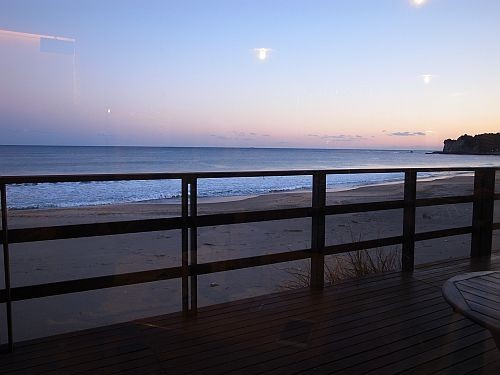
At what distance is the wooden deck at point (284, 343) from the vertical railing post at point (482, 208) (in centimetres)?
181

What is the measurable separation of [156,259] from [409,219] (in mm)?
3463

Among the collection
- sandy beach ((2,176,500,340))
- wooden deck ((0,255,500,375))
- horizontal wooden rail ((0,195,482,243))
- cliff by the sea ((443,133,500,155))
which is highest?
cliff by the sea ((443,133,500,155))

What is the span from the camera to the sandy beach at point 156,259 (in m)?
3.93

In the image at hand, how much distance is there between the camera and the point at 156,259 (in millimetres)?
6090

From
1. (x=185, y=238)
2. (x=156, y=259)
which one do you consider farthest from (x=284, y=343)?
(x=156, y=259)

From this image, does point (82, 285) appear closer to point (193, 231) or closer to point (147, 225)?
point (147, 225)

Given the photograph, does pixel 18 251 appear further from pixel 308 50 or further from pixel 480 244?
pixel 308 50

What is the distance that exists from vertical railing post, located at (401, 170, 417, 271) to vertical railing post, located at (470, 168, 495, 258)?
1.03 m

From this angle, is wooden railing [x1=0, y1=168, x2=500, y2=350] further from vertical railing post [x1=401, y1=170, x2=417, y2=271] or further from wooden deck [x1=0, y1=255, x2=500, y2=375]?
wooden deck [x1=0, y1=255, x2=500, y2=375]

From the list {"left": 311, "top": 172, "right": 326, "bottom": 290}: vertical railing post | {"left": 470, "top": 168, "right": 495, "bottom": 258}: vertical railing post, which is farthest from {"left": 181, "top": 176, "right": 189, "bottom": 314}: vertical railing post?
{"left": 470, "top": 168, "right": 495, "bottom": 258}: vertical railing post

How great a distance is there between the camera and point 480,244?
486cm

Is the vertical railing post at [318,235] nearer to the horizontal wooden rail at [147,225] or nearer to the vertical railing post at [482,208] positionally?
the horizontal wooden rail at [147,225]

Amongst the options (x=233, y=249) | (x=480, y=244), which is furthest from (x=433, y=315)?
(x=233, y=249)

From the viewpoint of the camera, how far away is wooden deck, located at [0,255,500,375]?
89.5 inches
